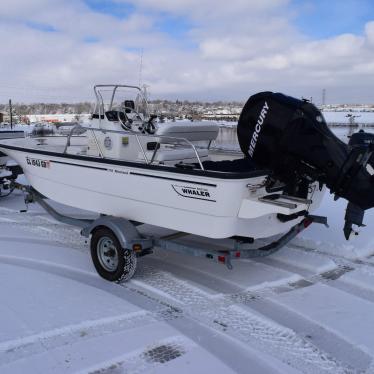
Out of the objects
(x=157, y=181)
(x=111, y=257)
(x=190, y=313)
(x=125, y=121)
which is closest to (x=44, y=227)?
(x=125, y=121)

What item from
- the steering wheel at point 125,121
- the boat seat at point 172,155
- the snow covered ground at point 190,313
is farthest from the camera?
the steering wheel at point 125,121

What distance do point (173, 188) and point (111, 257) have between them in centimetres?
107

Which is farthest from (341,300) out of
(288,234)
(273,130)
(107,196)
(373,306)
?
(107,196)

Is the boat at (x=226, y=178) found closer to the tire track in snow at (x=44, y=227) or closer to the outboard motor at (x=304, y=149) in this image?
the outboard motor at (x=304, y=149)

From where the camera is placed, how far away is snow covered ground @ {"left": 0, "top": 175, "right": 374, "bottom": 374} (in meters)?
3.01

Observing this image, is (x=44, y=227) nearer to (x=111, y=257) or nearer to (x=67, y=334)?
(x=111, y=257)

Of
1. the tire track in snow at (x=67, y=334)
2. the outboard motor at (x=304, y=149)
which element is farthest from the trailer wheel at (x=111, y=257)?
the outboard motor at (x=304, y=149)

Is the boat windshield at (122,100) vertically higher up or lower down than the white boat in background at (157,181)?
higher up

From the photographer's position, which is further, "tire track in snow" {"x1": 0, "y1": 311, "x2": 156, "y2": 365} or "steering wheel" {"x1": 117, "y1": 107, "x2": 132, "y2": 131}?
"steering wheel" {"x1": 117, "y1": 107, "x2": 132, "y2": 131}

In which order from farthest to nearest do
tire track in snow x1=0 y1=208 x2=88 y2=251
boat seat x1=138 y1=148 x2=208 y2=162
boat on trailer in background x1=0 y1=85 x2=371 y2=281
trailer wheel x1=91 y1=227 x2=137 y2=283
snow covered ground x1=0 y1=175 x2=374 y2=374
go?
tire track in snow x1=0 y1=208 x2=88 y2=251, boat seat x1=138 y1=148 x2=208 y2=162, trailer wheel x1=91 y1=227 x2=137 y2=283, boat on trailer in background x1=0 y1=85 x2=371 y2=281, snow covered ground x1=0 y1=175 x2=374 y2=374

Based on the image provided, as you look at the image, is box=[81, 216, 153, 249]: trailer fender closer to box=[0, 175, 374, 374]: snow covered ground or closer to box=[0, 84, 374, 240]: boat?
box=[0, 84, 374, 240]: boat

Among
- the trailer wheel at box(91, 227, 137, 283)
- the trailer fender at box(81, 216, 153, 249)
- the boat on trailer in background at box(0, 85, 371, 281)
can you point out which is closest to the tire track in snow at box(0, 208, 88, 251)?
the boat on trailer in background at box(0, 85, 371, 281)

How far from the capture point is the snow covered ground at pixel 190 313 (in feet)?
9.86

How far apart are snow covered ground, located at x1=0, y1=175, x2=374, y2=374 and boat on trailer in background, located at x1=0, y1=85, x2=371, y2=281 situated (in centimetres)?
40
